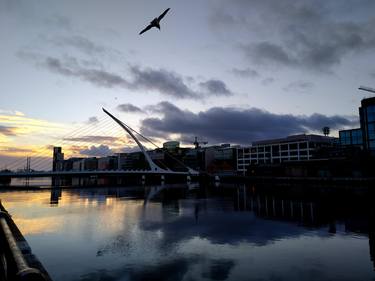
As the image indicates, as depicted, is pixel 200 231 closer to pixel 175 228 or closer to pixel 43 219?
pixel 175 228

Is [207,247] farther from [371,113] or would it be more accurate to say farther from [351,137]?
[351,137]

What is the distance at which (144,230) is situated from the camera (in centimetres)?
2431

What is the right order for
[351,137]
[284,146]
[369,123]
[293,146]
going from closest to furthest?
[369,123], [351,137], [293,146], [284,146]

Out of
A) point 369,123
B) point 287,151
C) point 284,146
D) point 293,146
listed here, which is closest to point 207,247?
point 369,123

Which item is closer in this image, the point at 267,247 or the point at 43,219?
the point at 267,247

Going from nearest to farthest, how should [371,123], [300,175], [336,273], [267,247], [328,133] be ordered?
[336,273] → [267,247] → [371,123] → [300,175] → [328,133]

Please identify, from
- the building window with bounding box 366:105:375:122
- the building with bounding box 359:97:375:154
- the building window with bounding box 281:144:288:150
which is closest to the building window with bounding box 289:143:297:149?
the building window with bounding box 281:144:288:150

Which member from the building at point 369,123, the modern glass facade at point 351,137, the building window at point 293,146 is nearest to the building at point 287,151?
the building window at point 293,146

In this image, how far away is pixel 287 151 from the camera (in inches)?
5359

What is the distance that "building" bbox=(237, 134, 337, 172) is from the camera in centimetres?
12800

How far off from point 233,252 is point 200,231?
6775 millimetres

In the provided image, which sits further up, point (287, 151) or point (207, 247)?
point (287, 151)

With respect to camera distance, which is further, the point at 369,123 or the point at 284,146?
the point at 284,146

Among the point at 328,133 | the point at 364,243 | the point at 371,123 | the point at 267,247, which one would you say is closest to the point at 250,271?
the point at 267,247
